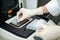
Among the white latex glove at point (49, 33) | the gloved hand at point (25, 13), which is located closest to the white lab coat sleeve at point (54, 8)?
the gloved hand at point (25, 13)

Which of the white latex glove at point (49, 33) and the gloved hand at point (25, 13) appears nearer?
the white latex glove at point (49, 33)

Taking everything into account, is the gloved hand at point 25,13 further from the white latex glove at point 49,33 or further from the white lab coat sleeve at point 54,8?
the white latex glove at point 49,33

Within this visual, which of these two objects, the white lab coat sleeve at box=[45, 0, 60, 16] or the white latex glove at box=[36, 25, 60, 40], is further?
the white lab coat sleeve at box=[45, 0, 60, 16]

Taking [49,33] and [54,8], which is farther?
[54,8]

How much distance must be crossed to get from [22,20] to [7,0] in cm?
16

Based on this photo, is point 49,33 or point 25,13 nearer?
point 49,33

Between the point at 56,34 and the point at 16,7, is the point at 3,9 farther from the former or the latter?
the point at 56,34

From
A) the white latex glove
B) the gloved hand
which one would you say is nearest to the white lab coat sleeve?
the gloved hand

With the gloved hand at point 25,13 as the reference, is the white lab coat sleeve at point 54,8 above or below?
above

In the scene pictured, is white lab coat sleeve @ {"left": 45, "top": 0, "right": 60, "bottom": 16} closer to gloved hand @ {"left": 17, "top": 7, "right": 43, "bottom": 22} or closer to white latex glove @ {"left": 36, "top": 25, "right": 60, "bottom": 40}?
gloved hand @ {"left": 17, "top": 7, "right": 43, "bottom": 22}

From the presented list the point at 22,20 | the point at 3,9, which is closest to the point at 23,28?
the point at 22,20

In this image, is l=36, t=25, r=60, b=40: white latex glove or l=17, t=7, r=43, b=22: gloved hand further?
l=17, t=7, r=43, b=22: gloved hand

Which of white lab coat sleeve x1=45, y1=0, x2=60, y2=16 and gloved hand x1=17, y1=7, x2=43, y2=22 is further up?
white lab coat sleeve x1=45, y1=0, x2=60, y2=16

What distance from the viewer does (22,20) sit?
840mm
